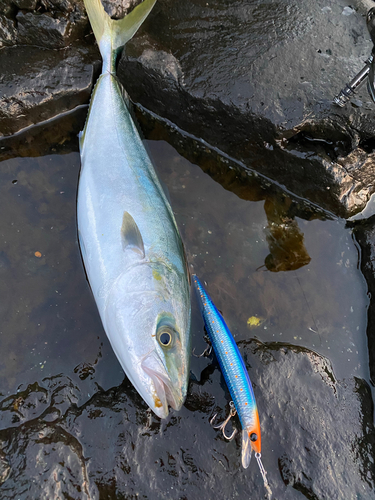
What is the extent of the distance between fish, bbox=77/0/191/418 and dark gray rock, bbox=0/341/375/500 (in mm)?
389

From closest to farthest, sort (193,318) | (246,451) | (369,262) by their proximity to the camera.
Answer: (246,451) < (193,318) < (369,262)

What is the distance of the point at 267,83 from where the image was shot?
2.56m

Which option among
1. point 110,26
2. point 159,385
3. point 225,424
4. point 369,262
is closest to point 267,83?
point 110,26

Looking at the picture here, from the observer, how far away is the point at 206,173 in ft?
9.03

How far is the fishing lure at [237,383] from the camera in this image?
1.80 m

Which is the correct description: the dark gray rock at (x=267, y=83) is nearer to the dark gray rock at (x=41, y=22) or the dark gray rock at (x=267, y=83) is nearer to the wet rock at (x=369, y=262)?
the wet rock at (x=369, y=262)

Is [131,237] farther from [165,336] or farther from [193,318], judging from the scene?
[193,318]

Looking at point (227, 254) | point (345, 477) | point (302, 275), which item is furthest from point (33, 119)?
point (345, 477)

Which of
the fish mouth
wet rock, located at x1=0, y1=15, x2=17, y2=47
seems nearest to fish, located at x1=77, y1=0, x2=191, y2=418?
the fish mouth

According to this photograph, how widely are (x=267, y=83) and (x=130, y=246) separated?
72.0 inches

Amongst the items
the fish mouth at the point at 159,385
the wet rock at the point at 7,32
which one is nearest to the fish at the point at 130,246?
the fish mouth at the point at 159,385

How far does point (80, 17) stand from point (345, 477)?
4119 millimetres

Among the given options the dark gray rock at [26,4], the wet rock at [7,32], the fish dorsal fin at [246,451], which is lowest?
the fish dorsal fin at [246,451]

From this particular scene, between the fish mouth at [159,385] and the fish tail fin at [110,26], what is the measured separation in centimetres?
227
